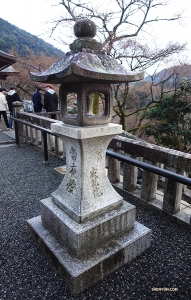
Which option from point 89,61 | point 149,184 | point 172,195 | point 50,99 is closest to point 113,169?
point 149,184

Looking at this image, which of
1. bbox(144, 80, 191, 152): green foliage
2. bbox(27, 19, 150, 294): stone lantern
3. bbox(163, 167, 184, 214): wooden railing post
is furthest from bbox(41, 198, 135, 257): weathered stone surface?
bbox(144, 80, 191, 152): green foliage

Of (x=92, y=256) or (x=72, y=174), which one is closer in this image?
(x=92, y=256)

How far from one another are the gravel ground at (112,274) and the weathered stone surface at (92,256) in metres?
0.07

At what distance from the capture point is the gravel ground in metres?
1.84

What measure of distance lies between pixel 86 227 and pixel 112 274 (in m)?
0.55

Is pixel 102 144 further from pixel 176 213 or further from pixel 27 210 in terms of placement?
pixel 27 210

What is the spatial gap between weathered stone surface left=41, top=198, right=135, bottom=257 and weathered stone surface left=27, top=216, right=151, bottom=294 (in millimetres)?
58

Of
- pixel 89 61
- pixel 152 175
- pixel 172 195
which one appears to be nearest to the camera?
pixel 89 61

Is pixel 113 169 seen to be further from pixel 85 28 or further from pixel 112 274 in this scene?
pixel 85 28

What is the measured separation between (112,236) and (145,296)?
58 cm

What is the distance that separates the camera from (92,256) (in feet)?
→ 6.51

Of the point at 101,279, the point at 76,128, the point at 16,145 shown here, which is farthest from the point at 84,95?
the point at 16,145

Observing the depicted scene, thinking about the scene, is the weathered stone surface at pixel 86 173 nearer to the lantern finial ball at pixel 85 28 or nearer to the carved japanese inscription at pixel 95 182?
the carved japanese inscription at pixel 95 182

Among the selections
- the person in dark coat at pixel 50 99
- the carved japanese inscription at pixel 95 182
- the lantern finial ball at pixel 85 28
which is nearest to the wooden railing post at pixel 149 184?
the carved japanese inscription at pixel 95 182
